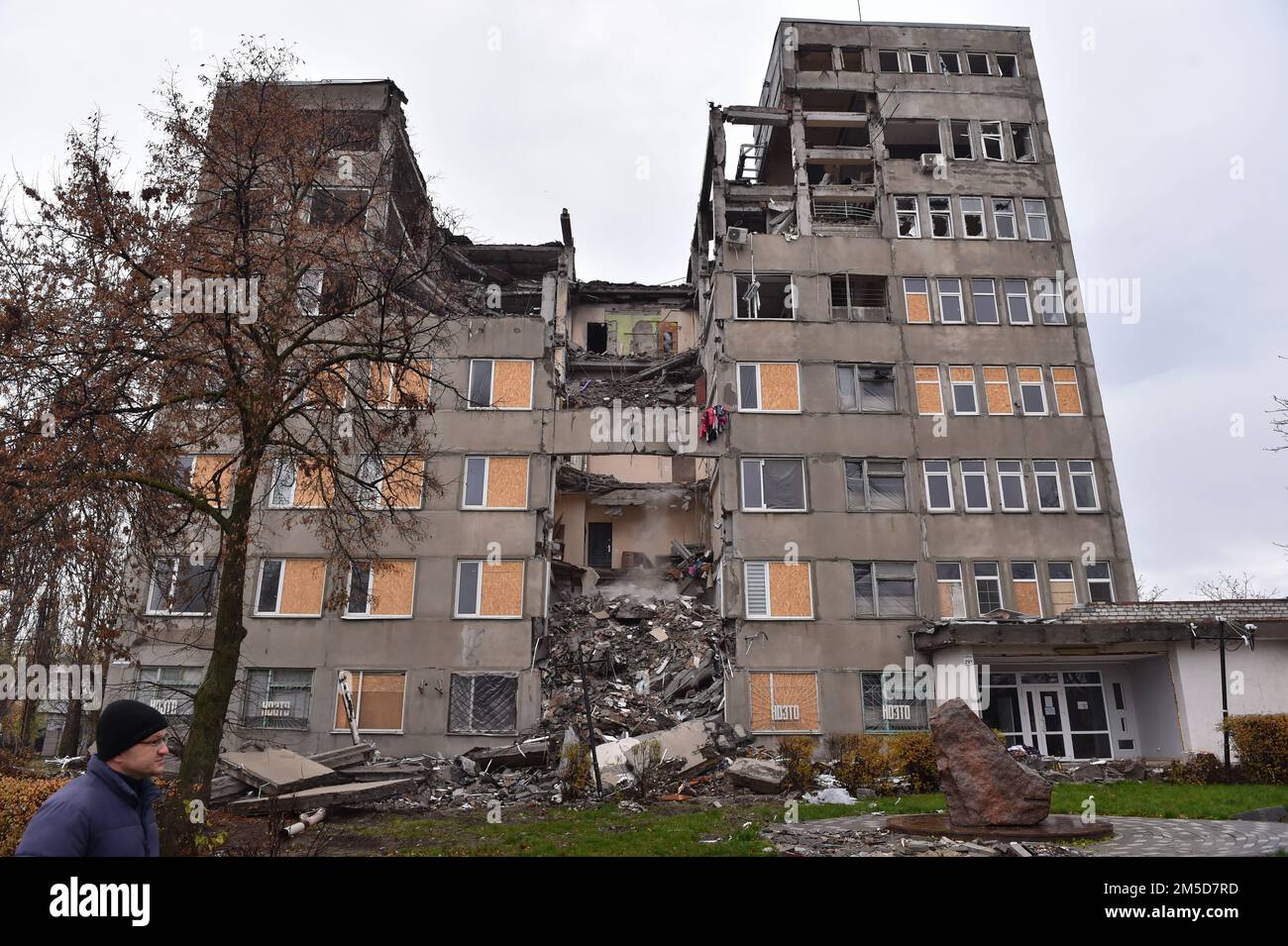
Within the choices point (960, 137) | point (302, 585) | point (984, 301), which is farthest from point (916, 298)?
point (302, 585)

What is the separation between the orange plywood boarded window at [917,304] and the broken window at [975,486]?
5.97 metres

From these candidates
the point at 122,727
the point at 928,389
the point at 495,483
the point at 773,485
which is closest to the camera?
the point at 122,727

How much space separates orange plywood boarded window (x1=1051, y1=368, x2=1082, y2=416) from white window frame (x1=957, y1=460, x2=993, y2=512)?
13.4ft

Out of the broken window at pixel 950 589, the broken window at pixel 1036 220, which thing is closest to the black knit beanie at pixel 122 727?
the broken window at pixel 950 589

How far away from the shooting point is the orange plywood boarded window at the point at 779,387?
29.5 meters

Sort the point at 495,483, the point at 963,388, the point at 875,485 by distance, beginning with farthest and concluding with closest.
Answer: the point at 963,388
the point at 875,485
the point at 495,483

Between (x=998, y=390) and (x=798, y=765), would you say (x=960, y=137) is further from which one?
(x=798, y=765)

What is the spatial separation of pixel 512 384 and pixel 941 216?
62.2 ft

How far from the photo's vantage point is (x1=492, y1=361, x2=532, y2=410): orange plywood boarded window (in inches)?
1155

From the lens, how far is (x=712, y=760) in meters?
22.7

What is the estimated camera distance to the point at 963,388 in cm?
3011

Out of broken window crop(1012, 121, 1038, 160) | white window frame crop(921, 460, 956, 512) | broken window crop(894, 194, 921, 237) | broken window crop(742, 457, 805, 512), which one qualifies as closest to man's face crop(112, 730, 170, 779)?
broken window crop(742, 457, 805, 512)
